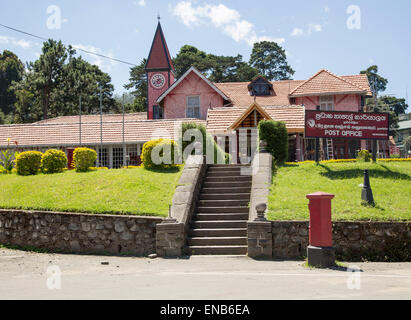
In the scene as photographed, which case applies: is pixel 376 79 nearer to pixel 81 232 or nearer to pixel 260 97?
pixel 260 97

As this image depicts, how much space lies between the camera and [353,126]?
1758 cm

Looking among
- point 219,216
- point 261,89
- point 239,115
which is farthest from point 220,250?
point 261,89

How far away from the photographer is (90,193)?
14.8 meters

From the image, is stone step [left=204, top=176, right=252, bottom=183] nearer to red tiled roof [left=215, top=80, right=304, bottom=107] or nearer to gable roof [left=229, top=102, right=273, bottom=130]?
gable roof [left=229, top=102, right=273, bottom=130]

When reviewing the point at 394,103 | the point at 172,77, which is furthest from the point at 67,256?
the point at 394,103

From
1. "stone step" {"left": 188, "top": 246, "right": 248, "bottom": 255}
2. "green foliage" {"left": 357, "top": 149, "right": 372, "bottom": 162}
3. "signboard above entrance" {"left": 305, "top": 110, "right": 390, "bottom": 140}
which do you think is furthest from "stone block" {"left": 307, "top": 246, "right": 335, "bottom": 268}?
"green foliage" {"left": 357, "top": 149, "right": 372, "bottom": 162}

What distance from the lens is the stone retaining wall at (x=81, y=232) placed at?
40.0 feet

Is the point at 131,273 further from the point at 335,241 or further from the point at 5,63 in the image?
the point at 5,63

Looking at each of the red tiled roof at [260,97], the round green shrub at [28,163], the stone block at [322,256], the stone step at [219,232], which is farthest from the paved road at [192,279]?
the red tiled roof at [260,97]

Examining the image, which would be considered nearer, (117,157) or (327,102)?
(117,157)

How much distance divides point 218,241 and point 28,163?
1030 cm

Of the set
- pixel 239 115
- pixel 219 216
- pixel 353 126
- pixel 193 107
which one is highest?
pixel 193 107

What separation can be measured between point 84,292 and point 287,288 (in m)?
2.84

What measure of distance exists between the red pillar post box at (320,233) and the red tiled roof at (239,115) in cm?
1507
